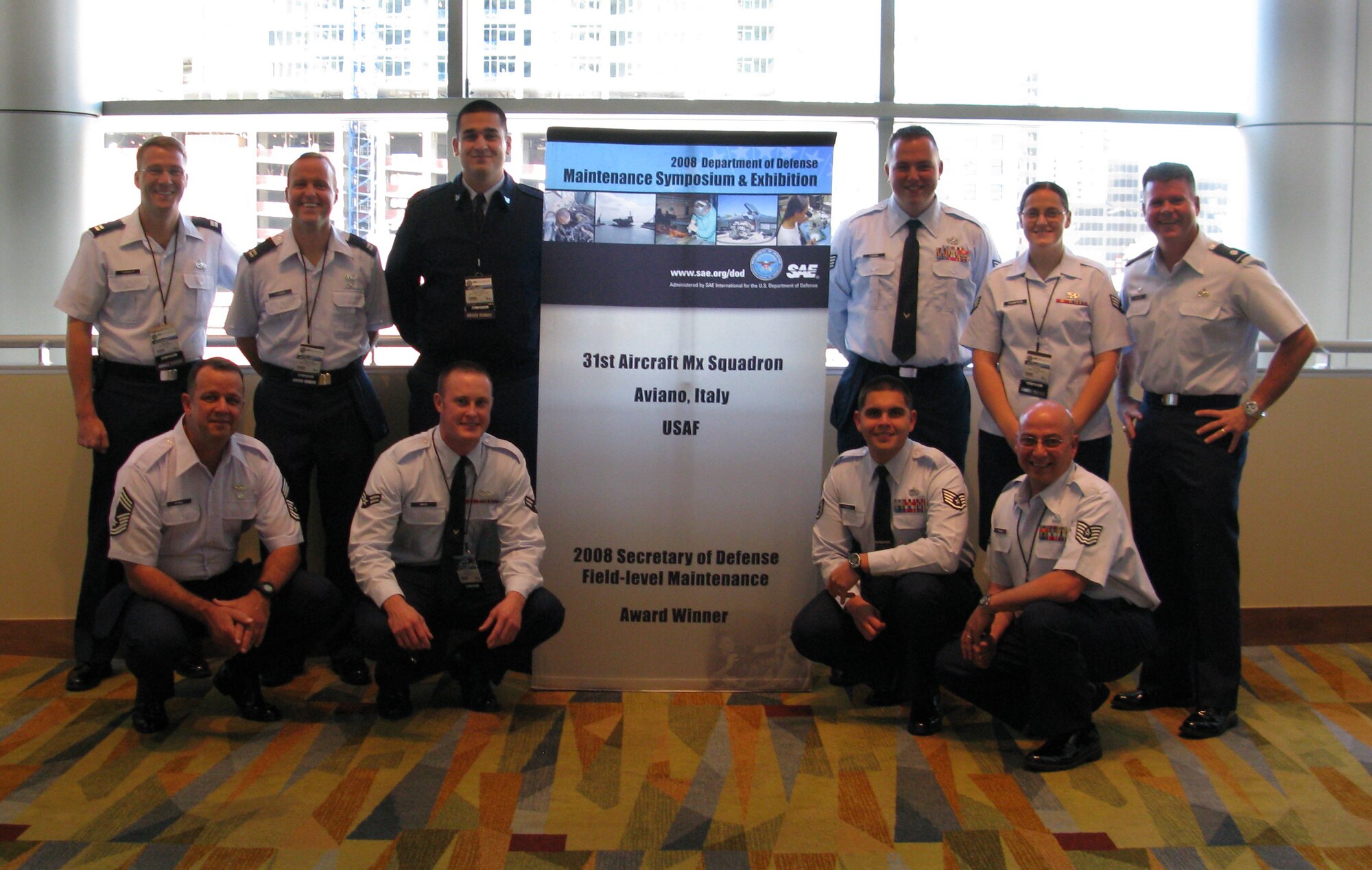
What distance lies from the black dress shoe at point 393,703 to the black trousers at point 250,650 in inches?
10.2

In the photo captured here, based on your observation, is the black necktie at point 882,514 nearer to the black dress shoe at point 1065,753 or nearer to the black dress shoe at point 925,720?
the black dress shoe at point 925,720

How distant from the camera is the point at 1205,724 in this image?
297 cm

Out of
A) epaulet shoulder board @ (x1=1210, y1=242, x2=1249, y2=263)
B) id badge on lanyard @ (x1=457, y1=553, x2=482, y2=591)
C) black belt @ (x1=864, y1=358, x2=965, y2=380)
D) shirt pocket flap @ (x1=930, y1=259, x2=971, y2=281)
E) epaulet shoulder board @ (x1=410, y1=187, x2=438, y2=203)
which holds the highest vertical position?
epaulet shoulder board @ (x1=410, y1=187, x2=438, y2=203)

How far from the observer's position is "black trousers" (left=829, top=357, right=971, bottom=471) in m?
3.34

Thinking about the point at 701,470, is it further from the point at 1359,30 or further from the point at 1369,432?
the point at 1359,30

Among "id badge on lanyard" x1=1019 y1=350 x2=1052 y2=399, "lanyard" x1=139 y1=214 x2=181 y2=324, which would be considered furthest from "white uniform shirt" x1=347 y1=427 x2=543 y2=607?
"id badge on lanyard" x1=1019 y1=350 x2=1052 y2=399

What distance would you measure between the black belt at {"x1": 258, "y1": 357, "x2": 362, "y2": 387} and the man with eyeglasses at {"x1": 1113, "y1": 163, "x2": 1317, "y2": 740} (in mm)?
2571

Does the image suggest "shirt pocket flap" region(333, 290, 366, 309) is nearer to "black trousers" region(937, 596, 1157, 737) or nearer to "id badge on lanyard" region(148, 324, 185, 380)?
"id badge on lanyard" region(148, 324, 185, 380)

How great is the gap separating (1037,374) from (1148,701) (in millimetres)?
1095

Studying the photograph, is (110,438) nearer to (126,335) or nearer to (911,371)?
(126,335)

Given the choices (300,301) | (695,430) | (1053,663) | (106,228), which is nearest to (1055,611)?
(1053,663)

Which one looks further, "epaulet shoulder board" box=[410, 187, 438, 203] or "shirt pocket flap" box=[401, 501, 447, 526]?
"epaulet shoulder board" box=[410, 187, 438, 203]

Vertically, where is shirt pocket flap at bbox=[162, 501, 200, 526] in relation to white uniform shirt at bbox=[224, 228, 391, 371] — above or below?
below

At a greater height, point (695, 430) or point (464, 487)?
point (695, 430)
